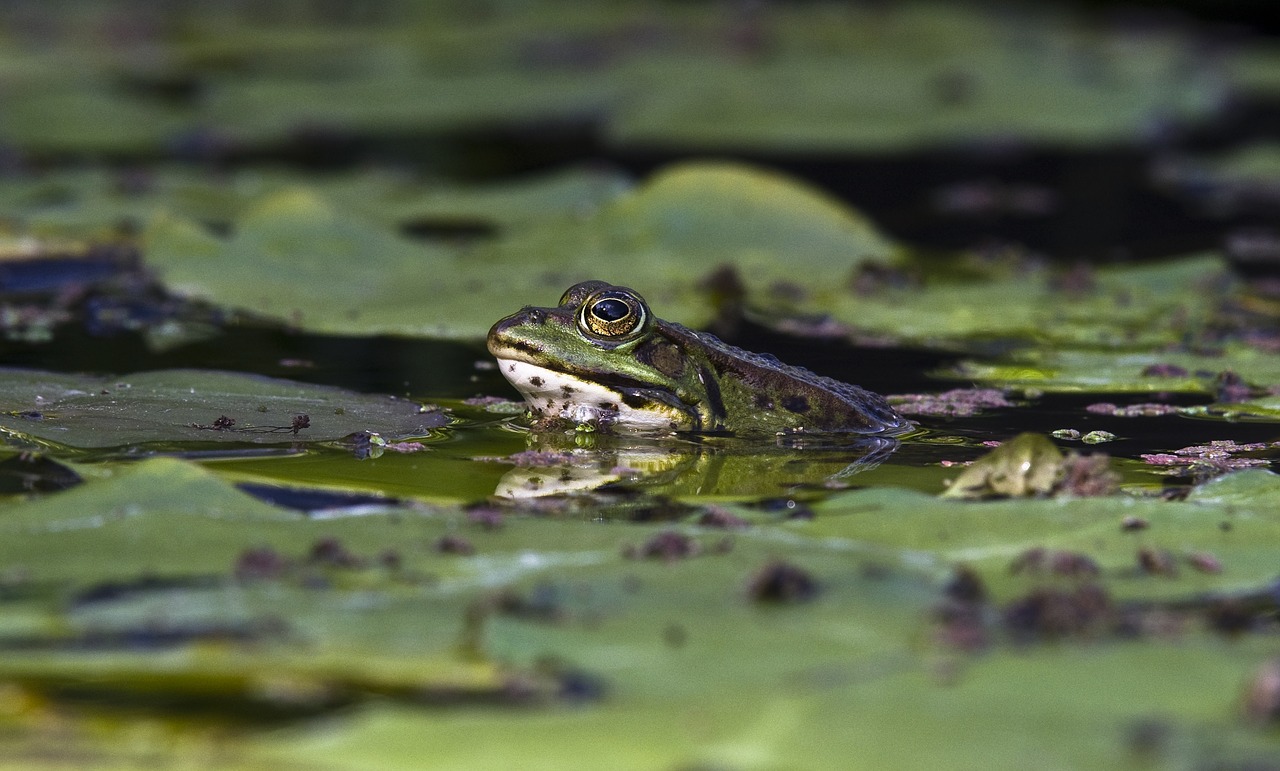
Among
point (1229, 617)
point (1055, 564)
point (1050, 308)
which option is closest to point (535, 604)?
point (1055, 564)

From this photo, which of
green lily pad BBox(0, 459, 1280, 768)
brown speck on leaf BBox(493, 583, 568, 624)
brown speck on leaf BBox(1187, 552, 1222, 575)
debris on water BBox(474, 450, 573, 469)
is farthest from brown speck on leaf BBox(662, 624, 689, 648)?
debris on water BBox(474, 450, 573, 469)

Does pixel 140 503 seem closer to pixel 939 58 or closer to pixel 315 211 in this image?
pixel 315 211

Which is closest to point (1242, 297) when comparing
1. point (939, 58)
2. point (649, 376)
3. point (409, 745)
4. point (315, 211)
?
point (649, 376)

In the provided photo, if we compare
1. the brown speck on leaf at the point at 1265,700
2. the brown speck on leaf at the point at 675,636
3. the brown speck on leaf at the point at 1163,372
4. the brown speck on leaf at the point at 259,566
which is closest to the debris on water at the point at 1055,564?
the brown speck on leaf at the point at 1265,700

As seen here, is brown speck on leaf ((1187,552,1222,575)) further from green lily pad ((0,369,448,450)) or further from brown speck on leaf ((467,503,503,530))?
green lily pad ((0,369,448,450))

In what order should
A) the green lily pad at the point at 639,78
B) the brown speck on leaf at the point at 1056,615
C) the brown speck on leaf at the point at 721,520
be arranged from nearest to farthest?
the brown speck on leaf at the point at 1056,615 → the brown speck on leaf at the point at 721,520 → the green lily pad at the point at 639,78

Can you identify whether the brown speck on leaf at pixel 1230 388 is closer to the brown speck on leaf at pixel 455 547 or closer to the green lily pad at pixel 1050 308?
the green lily pad at pixel 1050 308
